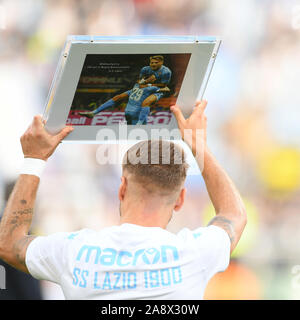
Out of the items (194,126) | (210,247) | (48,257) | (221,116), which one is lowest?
(48,257)

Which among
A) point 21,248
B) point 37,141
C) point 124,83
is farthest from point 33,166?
point 124,83

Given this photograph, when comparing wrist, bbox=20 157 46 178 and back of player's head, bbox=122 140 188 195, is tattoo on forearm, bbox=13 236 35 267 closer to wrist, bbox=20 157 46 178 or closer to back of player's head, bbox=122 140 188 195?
wrist, bbox=20 157 46 178

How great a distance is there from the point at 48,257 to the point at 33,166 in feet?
0.82

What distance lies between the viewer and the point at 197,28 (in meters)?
3.71

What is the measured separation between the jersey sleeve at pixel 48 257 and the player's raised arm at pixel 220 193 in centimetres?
37

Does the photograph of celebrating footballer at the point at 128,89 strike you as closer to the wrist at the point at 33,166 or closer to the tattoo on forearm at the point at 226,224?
the wrist at the point at 33,166

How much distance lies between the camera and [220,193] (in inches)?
45.8

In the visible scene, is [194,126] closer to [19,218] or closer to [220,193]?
[220,193]

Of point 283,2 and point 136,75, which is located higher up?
point 283,2

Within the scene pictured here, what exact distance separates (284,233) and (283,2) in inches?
76.7

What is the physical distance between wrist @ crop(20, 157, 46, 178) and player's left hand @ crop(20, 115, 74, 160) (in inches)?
0.7
